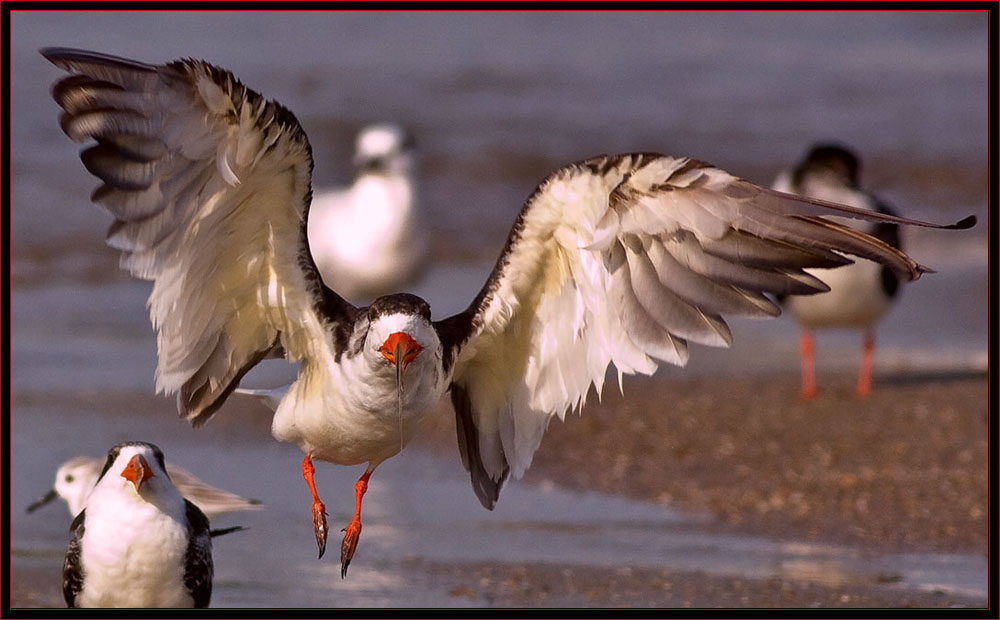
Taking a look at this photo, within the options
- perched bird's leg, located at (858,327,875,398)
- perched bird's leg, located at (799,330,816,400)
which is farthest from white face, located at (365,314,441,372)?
perched bird's leg, located at (858,327,875,398)

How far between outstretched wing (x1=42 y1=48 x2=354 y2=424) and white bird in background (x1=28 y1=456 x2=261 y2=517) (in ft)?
2.69

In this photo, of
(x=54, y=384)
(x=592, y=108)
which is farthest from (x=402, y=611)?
(x=592, y=108)

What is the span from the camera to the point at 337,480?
7531 millimetres

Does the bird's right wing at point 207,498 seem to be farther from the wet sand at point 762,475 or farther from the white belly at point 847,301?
the white belly at point 847,301

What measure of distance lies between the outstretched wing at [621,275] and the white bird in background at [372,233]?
4.31 metres

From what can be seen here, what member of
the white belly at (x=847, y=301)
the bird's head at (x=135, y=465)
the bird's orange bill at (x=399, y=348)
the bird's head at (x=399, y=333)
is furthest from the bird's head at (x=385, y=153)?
the bird's orange bill at (x=399, y=348)

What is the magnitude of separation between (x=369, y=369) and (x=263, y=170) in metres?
0.71

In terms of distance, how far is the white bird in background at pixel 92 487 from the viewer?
21.6 feet

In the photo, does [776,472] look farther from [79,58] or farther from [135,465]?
[79,58]

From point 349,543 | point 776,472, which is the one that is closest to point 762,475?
point 776,472

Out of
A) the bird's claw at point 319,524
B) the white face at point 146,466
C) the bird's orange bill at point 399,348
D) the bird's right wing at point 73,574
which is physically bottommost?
the bird's right wing at point 73,574

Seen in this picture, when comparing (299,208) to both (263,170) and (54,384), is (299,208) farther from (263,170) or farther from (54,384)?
(54,384)

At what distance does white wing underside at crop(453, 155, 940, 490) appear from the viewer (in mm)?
Result: 4953

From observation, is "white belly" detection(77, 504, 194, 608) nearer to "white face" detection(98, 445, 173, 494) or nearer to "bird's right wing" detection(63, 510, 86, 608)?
"bird's right wing" detection(63, 510, 86, 608)
